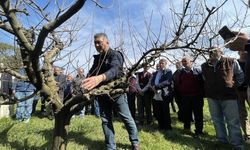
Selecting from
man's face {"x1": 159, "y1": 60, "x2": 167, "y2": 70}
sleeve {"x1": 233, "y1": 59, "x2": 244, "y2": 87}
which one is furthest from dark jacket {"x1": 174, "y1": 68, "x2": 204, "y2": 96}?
sleeve {"x1": 233, "y1": 59, "x2": 244, "y2": 87}

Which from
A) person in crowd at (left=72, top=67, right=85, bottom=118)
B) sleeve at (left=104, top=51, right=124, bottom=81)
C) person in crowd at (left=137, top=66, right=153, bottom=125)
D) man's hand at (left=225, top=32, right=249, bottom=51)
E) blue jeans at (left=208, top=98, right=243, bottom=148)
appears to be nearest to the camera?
man's hand at (left=225, top=32, right=249, bottom=51)

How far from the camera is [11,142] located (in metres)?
8.81

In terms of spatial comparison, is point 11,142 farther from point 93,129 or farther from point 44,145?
point 93,129

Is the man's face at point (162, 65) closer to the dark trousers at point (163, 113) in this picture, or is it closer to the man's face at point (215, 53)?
the dark trousers at point (163, 113)

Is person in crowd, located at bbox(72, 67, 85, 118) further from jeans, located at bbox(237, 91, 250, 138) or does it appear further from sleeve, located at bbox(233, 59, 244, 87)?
jeans, located at bbox(237, 91, 250, 138)

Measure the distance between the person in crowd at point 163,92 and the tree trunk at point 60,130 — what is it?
432cm

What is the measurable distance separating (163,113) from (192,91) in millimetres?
1010

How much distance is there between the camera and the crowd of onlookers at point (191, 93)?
8.73 m

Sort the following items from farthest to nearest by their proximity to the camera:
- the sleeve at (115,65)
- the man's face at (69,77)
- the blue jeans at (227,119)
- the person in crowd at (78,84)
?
the blue jeans at (227,119), the man's face at (69,77), the sleeve at (115,65), the person in crowd at (78,84)

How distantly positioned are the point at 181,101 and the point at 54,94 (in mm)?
5258

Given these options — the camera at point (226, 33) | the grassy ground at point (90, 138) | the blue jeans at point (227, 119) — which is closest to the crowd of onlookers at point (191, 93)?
Answer: the blue jeans at point (227, 119)

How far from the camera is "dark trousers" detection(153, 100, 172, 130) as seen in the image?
1052 centimetres

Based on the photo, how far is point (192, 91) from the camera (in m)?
10.1

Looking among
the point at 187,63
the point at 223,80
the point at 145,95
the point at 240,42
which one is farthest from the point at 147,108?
the point at 240,42
